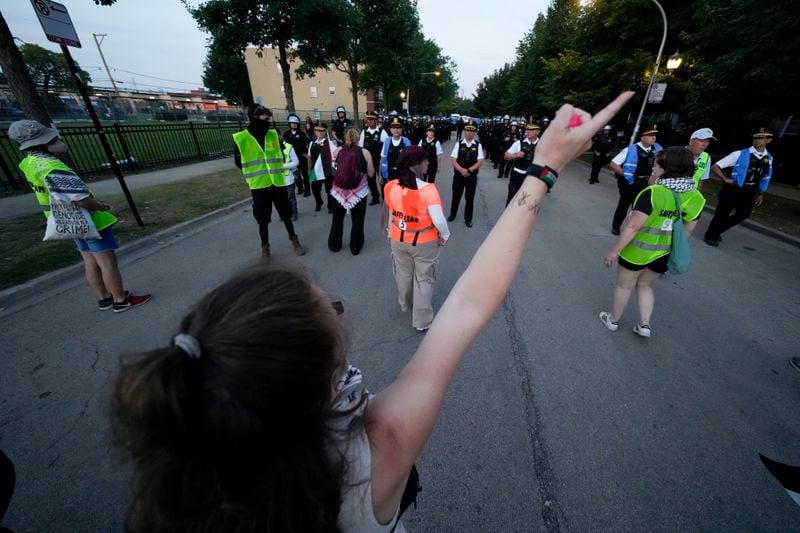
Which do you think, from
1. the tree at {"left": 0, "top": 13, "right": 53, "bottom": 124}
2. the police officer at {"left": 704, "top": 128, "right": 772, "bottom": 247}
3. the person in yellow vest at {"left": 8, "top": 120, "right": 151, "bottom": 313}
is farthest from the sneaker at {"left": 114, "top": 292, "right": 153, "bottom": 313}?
the police officer at {"left": 704, "top": 128, "right": 772, "bottom": 247}

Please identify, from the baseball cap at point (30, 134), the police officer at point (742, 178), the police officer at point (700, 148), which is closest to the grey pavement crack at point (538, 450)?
the police officer at point (700, 148)

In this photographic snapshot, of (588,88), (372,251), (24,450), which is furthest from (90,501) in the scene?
(588,88)

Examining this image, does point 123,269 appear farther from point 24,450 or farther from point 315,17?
point 315,17

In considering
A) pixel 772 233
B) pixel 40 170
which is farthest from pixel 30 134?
pixel 772 233

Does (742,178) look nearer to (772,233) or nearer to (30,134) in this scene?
(772,233)

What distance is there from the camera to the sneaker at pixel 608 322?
138 inches

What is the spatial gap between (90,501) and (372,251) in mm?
4258

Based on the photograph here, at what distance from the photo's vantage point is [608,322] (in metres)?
3.55

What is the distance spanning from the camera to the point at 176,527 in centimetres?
63

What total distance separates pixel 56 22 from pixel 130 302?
418 centimetres

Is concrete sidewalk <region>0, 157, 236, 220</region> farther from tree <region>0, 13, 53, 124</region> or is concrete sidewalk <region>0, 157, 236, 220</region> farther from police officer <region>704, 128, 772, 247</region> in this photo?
police officer <region>704, 128, 772, 247</region>

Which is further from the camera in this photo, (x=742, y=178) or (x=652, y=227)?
(x=742, y=178)

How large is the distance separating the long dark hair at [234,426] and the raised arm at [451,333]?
16 cm

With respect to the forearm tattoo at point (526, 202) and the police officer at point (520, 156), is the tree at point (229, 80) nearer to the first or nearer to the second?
the police officer at point (520, 156)
